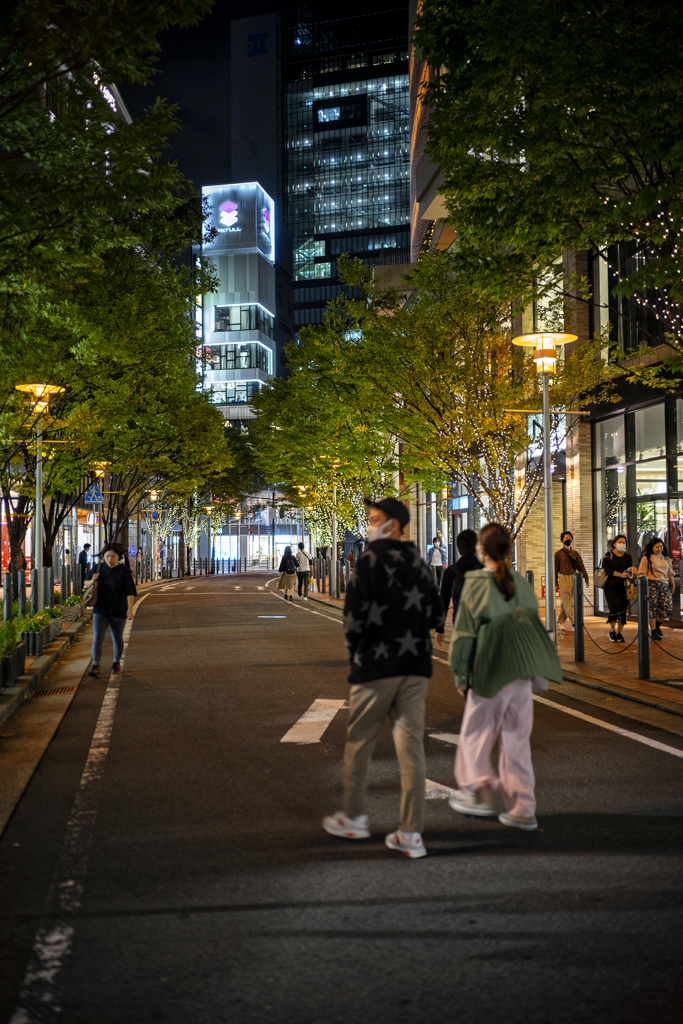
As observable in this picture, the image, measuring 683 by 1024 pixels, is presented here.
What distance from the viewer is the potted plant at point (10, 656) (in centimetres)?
1074

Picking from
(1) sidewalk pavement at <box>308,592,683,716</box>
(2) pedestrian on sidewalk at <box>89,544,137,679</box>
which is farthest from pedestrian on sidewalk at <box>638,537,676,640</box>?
(2) pedestrian on sidewalk at <box>89,544,137,679</box>

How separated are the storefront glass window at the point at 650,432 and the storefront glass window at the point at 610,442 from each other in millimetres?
717

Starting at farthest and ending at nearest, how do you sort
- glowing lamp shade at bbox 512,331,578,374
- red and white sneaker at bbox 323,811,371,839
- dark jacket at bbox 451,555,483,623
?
glowing lamp shade at bbox 512,331,578,374 < dark jacket at bbox 451,555,483,623 < red and white sneaker at bbox 323,811,371,839

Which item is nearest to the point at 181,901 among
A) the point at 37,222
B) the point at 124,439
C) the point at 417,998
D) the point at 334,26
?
the point at 417,998

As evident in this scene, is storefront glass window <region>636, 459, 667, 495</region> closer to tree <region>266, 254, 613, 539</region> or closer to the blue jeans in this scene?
tree <region>266, 254, 613, 539</region>

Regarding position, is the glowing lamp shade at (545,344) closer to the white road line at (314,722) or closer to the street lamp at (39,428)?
the white road line at (314,722)

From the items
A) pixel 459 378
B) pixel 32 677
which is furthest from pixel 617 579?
pixel 32 677

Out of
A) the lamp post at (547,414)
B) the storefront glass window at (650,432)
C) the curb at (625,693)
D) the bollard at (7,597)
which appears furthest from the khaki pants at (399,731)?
the storefront glass window at (650,432)

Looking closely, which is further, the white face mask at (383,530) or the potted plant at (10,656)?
the potted plant at (10,656)

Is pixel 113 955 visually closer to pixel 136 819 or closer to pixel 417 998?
pixel 417 998

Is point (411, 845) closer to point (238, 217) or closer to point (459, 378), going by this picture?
point (459, 378)

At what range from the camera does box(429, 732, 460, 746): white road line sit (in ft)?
27.7

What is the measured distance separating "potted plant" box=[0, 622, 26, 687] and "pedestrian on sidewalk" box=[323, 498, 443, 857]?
6578 millimetres

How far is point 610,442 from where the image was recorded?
74.1ft
